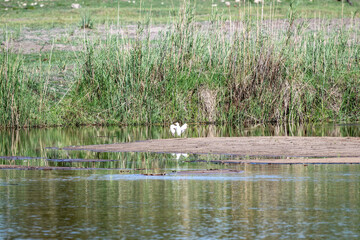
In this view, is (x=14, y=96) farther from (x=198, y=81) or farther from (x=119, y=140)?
(x=198, y=81)

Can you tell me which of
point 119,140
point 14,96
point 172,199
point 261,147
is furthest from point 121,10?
point 172,199

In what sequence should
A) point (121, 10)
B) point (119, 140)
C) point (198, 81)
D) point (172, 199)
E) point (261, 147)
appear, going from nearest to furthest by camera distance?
point (172, 199), point (261, 147), point (119, 140), point (198, 81), point (121, 10)

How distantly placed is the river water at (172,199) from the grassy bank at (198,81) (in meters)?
5.98

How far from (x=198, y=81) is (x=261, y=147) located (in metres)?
5.95

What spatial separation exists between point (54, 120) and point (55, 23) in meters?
19.9

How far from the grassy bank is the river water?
5.98 m

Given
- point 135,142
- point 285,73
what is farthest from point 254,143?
point 285,73

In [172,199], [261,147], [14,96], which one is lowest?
[261,147]

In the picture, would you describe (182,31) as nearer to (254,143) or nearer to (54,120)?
(54,120)

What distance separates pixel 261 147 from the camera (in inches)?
500

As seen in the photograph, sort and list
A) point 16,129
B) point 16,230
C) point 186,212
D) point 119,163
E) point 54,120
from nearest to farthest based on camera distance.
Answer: point 16,230, point 186,212, point 119,163, point 16,129, point 54,120

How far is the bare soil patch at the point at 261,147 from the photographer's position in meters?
11.7

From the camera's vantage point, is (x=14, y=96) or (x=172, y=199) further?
(x=14, y=96)

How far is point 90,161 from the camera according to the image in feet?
37.7
